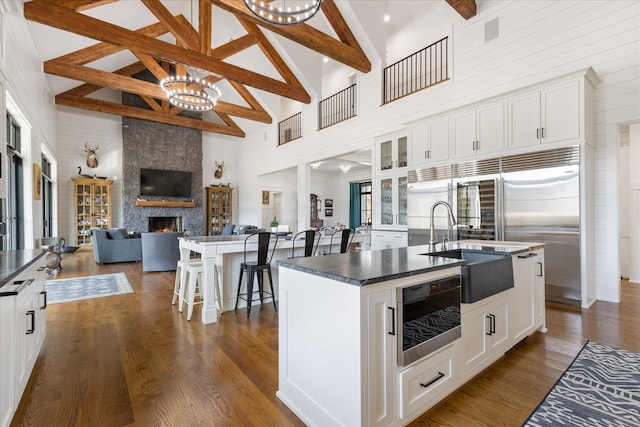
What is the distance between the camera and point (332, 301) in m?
1.50

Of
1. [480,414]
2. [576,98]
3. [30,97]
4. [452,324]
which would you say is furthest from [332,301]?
[30,97]

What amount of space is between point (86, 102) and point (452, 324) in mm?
10643

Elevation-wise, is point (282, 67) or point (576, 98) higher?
point (282, 67)

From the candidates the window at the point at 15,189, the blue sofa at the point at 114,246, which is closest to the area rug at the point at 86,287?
the window at the point at 15,189

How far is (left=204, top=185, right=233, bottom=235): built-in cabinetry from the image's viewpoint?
1115cm

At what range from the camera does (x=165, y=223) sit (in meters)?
10.5

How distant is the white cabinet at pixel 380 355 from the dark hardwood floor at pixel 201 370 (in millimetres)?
398

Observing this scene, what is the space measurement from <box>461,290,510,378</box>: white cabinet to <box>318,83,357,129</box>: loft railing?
5829 mm

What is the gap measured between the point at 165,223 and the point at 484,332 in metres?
→ 10.6

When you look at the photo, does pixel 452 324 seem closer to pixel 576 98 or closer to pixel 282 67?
pixel 576 98

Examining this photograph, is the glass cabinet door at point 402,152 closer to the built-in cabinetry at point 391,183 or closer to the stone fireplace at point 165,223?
the built-in cabinetry at point 391,183

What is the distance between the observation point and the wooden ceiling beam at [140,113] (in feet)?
27.6

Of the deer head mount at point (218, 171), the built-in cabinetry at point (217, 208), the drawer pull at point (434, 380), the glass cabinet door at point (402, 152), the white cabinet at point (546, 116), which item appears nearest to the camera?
the drawer pull at point (434, 380)

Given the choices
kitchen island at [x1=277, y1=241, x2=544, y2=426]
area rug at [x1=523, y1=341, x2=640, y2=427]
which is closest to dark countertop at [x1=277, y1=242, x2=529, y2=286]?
kitchen island at [x1=277, y1=241, x2=544, y2=426]
